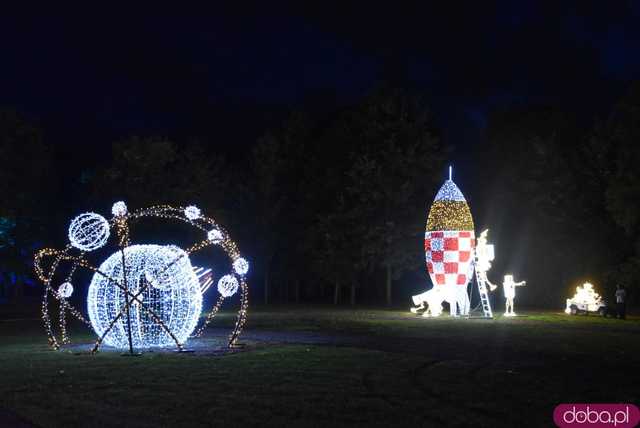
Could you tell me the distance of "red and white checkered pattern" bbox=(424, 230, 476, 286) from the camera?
33.7 m

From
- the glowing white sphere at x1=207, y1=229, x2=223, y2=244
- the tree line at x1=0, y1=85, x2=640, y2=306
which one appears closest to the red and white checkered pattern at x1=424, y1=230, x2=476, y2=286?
the tree line at x1=0, y1=85, x2=640, y2=306

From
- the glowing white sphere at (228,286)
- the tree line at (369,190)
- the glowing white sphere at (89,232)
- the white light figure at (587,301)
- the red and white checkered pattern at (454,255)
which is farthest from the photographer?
the tree line at (369,190)

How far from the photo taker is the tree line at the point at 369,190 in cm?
4869

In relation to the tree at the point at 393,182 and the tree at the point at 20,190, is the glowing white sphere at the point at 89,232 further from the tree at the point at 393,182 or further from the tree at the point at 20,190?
the tree at the point at 20,190

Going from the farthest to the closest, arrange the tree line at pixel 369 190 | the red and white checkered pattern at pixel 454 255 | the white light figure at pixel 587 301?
the tree line at pixel 369 190 < the white light figure at pixel 587 301 < the red and white checkered pattern at pixel 454 255

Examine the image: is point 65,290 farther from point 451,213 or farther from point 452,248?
point 451,213

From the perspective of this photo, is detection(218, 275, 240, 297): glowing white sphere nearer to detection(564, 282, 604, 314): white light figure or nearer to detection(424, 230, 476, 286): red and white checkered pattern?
detection(424, 230, 476, 286): red and white checkered pattern

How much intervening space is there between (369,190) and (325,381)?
119ft

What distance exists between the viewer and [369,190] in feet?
162

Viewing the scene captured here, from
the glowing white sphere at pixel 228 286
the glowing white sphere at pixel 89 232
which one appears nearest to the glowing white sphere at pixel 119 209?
the glowing white sphere at pixel 89 232

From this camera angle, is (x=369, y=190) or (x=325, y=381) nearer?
(x=325, y=381)
